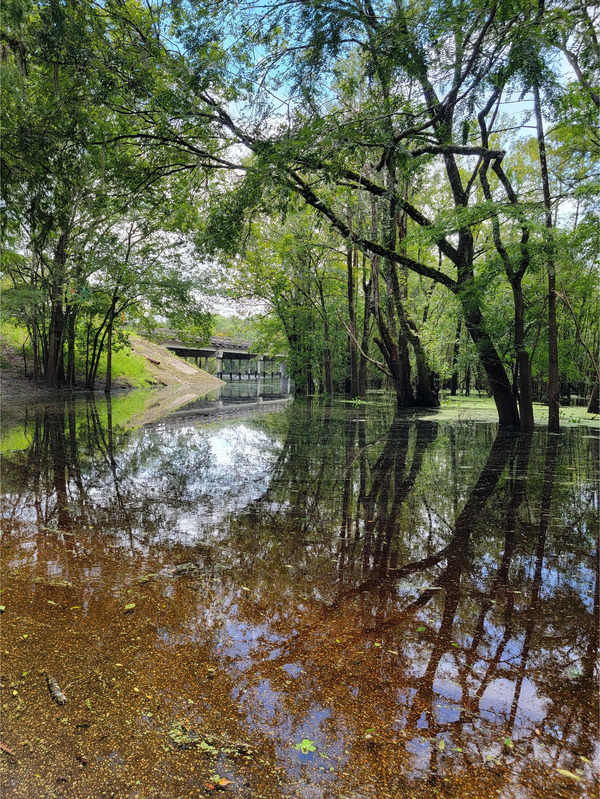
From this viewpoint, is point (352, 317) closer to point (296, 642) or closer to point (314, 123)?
point (314, 123)

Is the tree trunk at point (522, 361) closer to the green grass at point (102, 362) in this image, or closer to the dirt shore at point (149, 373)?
the dirt shore at point (149, 373)

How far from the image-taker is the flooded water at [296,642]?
1.63 meters

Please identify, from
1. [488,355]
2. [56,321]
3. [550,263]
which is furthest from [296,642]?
[56,321]

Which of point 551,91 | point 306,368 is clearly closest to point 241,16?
point 551,91

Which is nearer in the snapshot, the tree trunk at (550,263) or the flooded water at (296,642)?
the flooded water at (296,642)

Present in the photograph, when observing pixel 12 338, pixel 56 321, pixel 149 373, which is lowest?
pixel 149 373

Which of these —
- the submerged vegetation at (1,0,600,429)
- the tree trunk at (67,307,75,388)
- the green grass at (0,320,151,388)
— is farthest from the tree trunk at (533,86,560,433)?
the green grass at (0,320,151,388)

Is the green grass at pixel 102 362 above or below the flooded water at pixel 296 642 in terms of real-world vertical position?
above

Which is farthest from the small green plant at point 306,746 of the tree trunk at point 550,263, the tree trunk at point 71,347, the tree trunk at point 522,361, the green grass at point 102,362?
the green grass at point 102,362

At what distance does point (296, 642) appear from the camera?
7.80ft

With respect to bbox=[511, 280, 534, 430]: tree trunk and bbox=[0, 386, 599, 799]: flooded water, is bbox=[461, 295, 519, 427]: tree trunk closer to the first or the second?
bbox=[511, 280, 534, 430]: tree trunk

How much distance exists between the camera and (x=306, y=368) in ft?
98.7

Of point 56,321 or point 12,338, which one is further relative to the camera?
point 12,338

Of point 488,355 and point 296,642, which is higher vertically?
point 488,355
